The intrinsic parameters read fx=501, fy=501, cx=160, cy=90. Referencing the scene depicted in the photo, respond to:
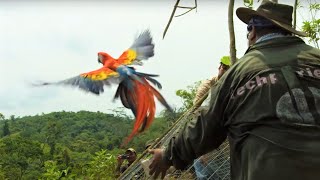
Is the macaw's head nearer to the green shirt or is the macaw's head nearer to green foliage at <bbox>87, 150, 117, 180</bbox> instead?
green foliage at <bbox>87, 150, 117, 180</bbox>

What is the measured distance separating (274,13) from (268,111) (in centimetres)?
53

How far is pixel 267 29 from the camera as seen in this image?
227cm

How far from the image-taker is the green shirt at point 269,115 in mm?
1945

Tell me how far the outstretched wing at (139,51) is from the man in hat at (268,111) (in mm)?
7034

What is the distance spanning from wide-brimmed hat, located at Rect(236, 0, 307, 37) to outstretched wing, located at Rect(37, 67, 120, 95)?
607 centimetres

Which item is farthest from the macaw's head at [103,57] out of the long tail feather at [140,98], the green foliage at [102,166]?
the green foliage at [102,166]

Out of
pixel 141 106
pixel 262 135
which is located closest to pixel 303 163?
pixel 262 135

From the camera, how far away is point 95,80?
866 centimetres

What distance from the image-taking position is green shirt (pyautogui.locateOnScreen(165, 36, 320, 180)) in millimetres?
1945

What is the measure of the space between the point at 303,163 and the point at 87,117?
6710cm

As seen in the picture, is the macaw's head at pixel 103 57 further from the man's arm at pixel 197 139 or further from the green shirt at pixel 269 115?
the green shirt at pixel 269 115

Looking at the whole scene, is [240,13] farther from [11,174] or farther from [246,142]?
[11,174]

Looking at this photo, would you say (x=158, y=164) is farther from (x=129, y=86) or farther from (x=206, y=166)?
(x=129, y=86)

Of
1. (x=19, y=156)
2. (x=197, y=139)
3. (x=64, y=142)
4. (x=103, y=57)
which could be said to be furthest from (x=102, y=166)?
(x=64, y=142)
